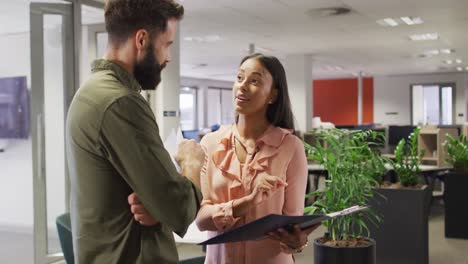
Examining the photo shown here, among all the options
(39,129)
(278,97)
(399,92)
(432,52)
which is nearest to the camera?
(278,97)

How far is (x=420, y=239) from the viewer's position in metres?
4.23

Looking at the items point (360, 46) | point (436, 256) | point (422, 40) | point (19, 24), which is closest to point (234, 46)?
point (360, 46)

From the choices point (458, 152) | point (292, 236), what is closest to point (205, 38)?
point (458, 152)

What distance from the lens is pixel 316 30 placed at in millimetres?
7797

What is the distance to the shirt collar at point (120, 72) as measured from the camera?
1.11m

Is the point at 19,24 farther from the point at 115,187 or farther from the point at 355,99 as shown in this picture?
the point at 355,99

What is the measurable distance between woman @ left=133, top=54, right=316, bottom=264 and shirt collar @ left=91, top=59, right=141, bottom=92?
451 millimetres

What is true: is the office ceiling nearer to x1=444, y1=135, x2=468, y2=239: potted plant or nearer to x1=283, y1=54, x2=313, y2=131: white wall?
x1=283, y1=54, x2=313, y2=131: white wall

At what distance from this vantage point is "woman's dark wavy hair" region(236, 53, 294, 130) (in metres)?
1.60

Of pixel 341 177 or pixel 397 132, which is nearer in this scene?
pixel 341 177

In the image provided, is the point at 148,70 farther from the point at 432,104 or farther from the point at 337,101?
the point at 337,101

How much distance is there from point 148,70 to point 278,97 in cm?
60

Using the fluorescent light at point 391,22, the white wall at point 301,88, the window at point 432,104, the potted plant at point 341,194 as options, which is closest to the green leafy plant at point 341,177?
the potted plant at point 341,194

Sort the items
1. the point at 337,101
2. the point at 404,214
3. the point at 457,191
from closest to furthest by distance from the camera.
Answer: the point at 404,214, the point at 457,191, the point at 337,101
